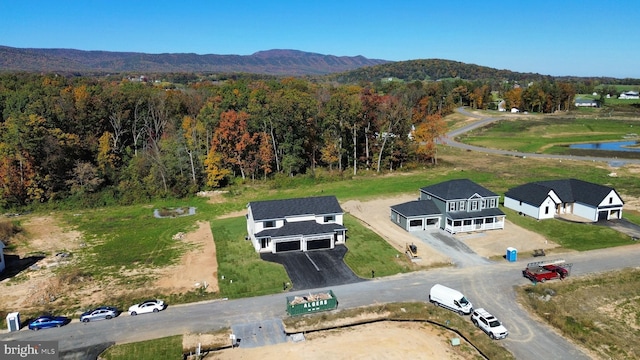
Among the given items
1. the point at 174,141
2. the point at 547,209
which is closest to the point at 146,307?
the point at 547,209

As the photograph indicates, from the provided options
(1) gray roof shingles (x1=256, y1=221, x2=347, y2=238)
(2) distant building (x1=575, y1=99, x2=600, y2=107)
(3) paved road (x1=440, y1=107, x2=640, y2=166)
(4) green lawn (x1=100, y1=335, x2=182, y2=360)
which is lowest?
(4) green lawn (x1=100, y1=335, x2=182, y2=360)

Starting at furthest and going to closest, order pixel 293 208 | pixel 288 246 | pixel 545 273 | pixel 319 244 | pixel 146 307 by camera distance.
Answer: pixel 293 208
pixel 319 244
pixel 288 246
pixel 545 273
pixel 146 307

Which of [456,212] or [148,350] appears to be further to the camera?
[456,212]

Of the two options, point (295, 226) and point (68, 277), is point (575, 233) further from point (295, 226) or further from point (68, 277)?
point (68, 277)

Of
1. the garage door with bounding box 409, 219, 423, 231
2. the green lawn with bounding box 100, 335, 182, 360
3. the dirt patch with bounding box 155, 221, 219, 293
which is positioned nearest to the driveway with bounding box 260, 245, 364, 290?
the dirt patch with bounding box 155, 221, 219, 293

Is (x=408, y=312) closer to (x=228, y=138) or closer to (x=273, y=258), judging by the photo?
(x=273, y=258)

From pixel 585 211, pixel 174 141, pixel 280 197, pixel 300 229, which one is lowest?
pixel 280 197

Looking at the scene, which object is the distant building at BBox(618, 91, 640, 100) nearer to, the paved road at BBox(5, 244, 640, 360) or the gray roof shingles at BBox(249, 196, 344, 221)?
the paved road at BBox(5, 244, 640, 360)

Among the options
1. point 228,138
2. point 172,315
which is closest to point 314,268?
point 172,315
